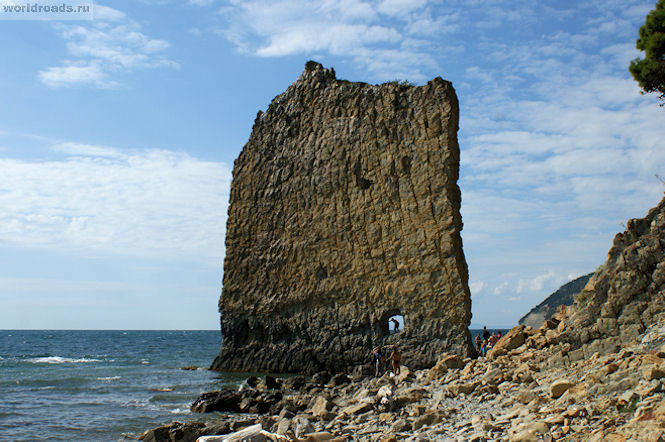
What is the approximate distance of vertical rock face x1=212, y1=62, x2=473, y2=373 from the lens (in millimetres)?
23562

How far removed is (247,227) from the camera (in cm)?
3139

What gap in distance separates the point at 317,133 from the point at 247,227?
706 cm

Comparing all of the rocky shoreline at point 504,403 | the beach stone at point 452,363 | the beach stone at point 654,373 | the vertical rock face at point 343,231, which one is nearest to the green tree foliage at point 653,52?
the vertical rock face at point 343,231

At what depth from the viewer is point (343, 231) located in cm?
2645

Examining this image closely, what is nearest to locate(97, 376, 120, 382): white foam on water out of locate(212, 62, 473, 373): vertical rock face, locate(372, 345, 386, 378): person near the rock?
locate(212, 62, 473, 373): vertical rock face

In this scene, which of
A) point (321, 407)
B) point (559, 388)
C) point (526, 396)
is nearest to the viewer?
point (559, 388)

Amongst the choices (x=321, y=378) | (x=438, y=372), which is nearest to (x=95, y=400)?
(x=321, y=378)

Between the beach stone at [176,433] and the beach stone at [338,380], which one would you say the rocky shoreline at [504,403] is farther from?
the beach stone at [338,380]

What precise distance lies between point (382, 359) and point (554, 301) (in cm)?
4311

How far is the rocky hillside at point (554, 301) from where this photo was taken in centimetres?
5569

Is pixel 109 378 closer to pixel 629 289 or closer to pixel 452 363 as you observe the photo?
pixel 452 363

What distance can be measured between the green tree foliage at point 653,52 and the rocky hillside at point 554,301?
38723 mm

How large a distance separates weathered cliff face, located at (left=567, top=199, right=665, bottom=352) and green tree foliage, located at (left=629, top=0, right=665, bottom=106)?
8025 mm

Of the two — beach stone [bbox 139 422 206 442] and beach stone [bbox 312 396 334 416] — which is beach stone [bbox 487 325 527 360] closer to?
beach stone [bbox 312 396 334 416]
